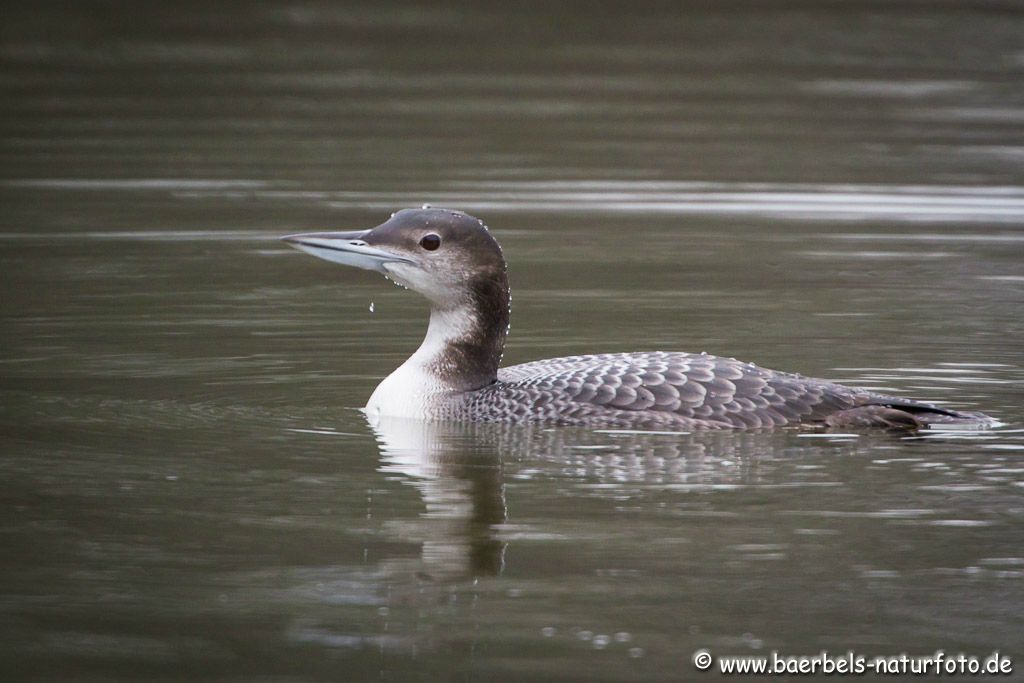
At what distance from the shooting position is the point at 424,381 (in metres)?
8.00

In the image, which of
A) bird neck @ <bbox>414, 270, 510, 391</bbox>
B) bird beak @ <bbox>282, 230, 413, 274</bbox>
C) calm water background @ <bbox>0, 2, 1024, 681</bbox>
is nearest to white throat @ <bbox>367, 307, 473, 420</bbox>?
bird neck @ <bbox>414, 270, 510, 391</bbox>

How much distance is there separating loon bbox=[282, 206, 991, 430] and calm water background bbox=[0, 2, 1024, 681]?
15cm

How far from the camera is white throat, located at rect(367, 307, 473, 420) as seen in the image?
7.96 meters

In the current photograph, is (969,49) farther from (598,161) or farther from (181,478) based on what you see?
(181,478)

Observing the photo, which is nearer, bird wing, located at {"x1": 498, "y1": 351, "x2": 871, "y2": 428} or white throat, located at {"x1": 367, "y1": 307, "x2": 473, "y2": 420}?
bird wing, located at {"x1": 498, "y1": 351, "x2": 871, "y2": 428}

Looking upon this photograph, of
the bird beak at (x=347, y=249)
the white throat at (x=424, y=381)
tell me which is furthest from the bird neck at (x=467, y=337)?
the bird beak at (x=347, y=249)

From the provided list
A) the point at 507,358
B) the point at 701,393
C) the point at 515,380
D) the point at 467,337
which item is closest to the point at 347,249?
the point at 467,337

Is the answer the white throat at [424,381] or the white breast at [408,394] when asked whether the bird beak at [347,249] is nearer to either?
the white throat at [424,381]

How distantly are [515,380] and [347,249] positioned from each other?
89cm

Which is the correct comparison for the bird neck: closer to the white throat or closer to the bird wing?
the white throat

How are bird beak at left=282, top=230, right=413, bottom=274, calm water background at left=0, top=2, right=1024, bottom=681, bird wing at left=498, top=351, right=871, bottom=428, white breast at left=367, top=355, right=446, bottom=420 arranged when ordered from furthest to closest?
white breast at left=367, top=355, right=446, bottom=420 → bird beak at left=282, top=230, right=413, bottom=274 → bird wing at left=498, top=351, right=871, bottom=428 → calm water background at left=0, top=2, right=1024, bottom=681

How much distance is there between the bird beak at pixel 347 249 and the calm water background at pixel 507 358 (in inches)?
26.4

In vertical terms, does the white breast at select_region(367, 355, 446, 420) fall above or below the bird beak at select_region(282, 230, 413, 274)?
below

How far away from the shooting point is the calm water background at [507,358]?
542 cm
